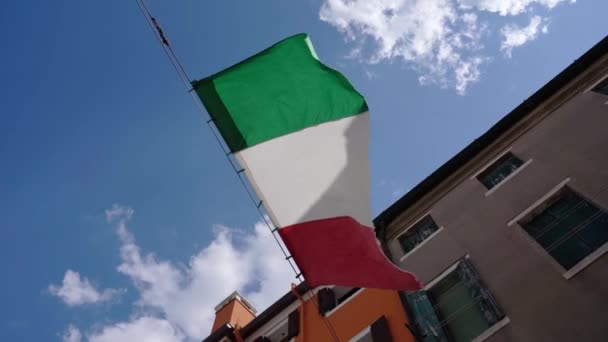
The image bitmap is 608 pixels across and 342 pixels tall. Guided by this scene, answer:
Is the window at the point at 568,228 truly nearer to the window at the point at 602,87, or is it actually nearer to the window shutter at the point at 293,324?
the window at the point at 602,87

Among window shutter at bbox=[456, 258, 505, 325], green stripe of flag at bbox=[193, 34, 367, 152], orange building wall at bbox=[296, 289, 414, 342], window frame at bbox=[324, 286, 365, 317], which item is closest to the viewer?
green stripe of flag at bbox=[193, 34, 367, 152]

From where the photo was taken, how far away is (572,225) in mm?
8688

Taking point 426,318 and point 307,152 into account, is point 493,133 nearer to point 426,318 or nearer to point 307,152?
point 426,318

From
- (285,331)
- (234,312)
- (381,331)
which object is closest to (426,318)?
(381,331)

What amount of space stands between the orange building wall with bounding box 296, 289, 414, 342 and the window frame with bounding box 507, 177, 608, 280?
132 inches

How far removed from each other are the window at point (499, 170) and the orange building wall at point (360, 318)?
4244 mm

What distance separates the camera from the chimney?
16047mm

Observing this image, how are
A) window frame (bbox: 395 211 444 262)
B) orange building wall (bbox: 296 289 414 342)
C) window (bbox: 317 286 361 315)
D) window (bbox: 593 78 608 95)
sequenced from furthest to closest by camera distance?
1. window (bbox: 317 286 361 315)
2. window frame (bbox: 395 211 444 262)
3. window (bbox: 593 78 608 95)
4. orange building wall (bbox: 296 289 414 342)

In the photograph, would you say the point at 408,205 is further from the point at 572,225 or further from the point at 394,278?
the point at 394,278

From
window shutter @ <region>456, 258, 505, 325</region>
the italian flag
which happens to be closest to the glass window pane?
window shutter @ <region>456, 258, 505, 325</region>

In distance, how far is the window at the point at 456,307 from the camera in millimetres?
8430

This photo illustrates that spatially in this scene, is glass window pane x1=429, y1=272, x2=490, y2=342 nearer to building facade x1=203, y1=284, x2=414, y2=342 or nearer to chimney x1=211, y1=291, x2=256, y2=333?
building facade x1=203, y1=284, x2=414, y2=342

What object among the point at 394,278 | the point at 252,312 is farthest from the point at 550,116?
the point at 252,312

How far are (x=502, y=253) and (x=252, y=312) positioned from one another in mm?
11708
